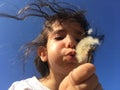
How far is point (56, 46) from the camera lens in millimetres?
987

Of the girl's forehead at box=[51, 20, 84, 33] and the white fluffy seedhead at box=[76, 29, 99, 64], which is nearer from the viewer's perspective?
the white fluffy seedhead at box=[76, 29, 99, 64]

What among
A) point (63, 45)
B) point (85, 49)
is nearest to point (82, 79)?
point (85, 49)

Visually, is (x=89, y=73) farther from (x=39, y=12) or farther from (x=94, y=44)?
(x=39, y=12)

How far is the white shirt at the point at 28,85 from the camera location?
1102 mm

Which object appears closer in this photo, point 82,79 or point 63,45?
point 82,79

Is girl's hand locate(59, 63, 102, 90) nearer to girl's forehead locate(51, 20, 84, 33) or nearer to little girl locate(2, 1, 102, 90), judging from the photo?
little girl locate(2, 1, 102, 90)

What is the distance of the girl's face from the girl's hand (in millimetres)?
169

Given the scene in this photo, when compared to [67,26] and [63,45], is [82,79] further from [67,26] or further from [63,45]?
[67,26]

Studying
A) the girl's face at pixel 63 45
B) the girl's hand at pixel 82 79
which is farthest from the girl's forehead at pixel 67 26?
the girl's hand at pixel 82 79

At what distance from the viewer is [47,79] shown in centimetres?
115

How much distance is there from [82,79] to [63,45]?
301 millimetres

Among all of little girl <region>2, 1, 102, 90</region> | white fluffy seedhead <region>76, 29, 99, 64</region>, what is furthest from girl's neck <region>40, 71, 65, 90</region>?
white fluffy seedhead <region>76, 29, 99, 64</region>

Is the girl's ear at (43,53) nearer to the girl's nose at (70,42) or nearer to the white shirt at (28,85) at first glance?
the white shirt at (28,85)

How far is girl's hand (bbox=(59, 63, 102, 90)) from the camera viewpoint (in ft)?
2.16
